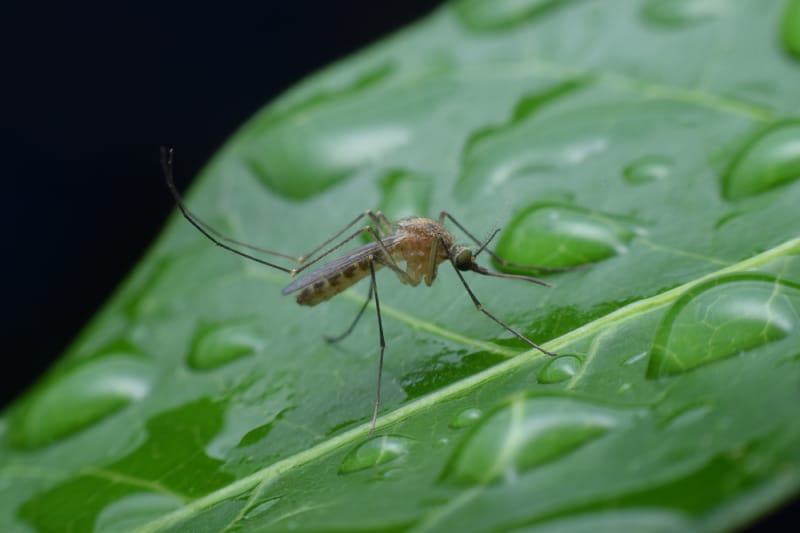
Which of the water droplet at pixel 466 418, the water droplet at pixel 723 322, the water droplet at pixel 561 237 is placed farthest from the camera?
the water droplet at pixel 561 237

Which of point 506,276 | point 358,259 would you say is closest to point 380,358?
point 506,276

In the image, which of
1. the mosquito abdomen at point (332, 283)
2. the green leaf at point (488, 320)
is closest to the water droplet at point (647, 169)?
the green leaf at point (488, 320)

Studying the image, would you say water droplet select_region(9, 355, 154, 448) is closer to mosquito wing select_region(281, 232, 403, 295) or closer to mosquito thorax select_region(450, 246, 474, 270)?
mosquito wing select_region(281, 232, 403, 295)

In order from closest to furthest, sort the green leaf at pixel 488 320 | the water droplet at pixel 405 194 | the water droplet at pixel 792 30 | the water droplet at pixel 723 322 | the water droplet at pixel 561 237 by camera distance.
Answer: the green leaf at pixel 488 320
the water droplet at pixel 723 322
the water droplet at pixel 561 237
the water droplet at pixel 792 30
the water droplet at pixel 405 194

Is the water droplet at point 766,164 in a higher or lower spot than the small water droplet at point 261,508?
higher

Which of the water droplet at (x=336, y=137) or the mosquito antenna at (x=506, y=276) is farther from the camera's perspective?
the water droplet at (x=336, y=137)

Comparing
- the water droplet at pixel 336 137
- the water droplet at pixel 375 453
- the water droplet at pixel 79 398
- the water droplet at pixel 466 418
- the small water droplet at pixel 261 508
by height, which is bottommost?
the small water droplet at pixel 261 508

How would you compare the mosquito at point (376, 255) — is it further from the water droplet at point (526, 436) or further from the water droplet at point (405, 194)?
the water droplet at point (526, 436)

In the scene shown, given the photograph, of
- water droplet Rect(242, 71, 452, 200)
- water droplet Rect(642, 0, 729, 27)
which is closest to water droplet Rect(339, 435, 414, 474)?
water droplet Rect(242, 71, 452, 200)
